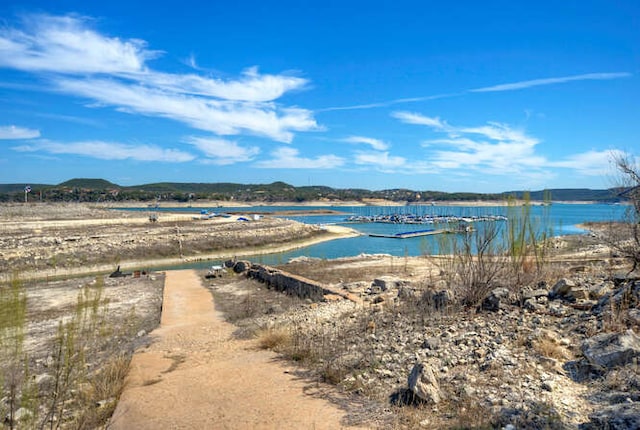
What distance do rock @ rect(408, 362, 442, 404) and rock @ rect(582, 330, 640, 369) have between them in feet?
7.26

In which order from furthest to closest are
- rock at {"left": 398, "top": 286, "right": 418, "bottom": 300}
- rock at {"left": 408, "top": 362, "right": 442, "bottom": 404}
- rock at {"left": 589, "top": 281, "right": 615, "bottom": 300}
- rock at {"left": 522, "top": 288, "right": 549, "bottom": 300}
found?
rock at {"left": 398, "top": 286, "right": 418, "bottom": 300}
rock at {"left": 522, "top": 288, "right": 549, "bottom": 300}
rock at {"left": 589, "top": 281, "right": 615, "bottom": 300}
rock at {"left": 408, "top": 362, "right": 442, "bottom": 404}

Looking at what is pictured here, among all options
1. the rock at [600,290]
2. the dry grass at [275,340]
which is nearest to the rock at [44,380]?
the dry grass at [275,340]

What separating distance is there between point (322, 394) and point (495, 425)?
8.40ft

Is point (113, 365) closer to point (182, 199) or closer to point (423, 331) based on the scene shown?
point (423, 331)

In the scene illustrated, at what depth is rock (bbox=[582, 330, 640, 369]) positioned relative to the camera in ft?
18.6

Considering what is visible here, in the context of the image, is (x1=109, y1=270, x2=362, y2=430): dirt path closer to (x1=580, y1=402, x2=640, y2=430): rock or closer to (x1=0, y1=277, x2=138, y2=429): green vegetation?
(x1=0, y1=277, x2=138, y2=429): green vegetation

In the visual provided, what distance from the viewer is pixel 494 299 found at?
905 centimetres

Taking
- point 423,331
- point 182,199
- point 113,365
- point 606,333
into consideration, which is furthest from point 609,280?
point 182,199

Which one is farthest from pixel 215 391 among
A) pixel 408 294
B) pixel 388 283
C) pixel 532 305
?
pixel 388 283

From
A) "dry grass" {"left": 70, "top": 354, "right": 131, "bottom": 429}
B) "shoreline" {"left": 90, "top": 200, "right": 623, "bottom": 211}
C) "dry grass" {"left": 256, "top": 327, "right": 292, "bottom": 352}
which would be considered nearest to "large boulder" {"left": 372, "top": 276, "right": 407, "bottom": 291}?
"dry grass" {"left": 256, "top": 327, "right": 292, "bottom": 352}

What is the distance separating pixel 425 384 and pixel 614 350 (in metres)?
2.63

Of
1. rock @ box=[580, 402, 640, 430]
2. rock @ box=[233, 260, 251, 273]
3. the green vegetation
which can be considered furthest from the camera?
rock @ box=[233, 260, 251, 273]

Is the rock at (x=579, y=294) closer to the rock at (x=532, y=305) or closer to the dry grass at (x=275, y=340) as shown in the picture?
the rock at (x=532, y=305)

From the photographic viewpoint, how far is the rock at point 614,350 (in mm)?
5664
